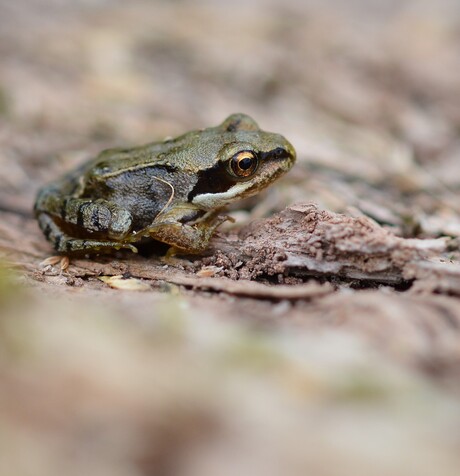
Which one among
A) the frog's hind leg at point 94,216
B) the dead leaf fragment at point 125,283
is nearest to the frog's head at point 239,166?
the frog's hind leg at point 94,216

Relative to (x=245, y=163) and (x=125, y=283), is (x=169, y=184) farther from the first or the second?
(x=125, y=283)

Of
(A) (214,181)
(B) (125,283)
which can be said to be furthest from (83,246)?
(A) (214,181)

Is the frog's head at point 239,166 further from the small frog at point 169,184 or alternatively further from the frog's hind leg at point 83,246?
the frog's hind leg at point 83,246

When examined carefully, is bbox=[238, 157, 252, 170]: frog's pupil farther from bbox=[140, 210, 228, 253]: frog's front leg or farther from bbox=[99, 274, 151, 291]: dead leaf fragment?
bbox=[99, 274, 151, 291]: dead leaf fragment

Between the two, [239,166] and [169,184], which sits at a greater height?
[239,166]

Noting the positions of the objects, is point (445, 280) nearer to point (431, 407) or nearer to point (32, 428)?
point (431, 407)

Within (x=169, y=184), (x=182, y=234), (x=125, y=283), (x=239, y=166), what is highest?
(x=239, y=166)
